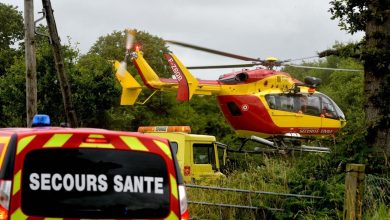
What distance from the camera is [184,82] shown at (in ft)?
80.7

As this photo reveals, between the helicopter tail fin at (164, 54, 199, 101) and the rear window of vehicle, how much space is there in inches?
721

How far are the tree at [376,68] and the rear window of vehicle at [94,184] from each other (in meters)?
7.01

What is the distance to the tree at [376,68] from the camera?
40.4 feet

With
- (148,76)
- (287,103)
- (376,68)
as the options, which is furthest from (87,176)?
(148,76)

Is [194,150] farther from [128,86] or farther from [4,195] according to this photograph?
[4,195]

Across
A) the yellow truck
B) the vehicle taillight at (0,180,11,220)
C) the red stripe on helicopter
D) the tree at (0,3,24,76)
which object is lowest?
the yellow truck

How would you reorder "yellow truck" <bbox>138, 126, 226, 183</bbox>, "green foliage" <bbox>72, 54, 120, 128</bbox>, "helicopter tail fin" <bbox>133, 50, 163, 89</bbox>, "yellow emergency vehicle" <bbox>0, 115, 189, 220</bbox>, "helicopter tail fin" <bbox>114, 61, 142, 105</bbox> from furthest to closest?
"green foliage" <bbox>72, 54, 120, 128</bbox> → "helicopter tail fin" <bbox>114, 61, 142, 105</bbox> → "helicopter tail fin" <bbox>133, 50, 163, 89</bbox> → "yellow truck" <bbox>138, 126, 226, 183</bbox> → "yellow emergency vehicle" <bbox>0, 115, 189, 220</bbox>

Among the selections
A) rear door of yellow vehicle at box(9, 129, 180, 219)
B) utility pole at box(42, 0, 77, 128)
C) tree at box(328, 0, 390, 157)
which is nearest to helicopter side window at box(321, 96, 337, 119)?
utility pole at box(42, 0, 77, 128)

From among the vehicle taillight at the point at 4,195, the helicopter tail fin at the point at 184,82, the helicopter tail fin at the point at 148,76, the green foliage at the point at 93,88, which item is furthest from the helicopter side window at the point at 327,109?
the vehicle taillight at the point at 4,195

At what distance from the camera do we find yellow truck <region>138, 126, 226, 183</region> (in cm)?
1938

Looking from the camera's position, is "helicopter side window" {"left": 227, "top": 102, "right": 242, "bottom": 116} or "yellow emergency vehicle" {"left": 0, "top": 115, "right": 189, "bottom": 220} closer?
"yellow emergency vehicle" {"left": 0, "top": 115, "right": 189, "bottom": 220}

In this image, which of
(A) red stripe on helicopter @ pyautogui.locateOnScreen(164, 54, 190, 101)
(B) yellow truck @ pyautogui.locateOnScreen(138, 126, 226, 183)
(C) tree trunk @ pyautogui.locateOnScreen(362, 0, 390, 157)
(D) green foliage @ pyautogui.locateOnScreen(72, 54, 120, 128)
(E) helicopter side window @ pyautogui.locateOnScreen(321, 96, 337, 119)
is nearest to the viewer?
(C) tree trunk @ pyautogui.locateOnScreen(362, 0, 390, 157)

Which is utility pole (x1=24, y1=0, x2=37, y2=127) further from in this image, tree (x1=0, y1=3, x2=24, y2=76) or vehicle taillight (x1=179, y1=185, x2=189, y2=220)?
tree (x1=0, y1=3, x2=24, y2=76)

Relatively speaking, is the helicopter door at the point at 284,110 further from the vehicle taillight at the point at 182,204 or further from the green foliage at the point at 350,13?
the vehicle taillight at the point at 182,204
